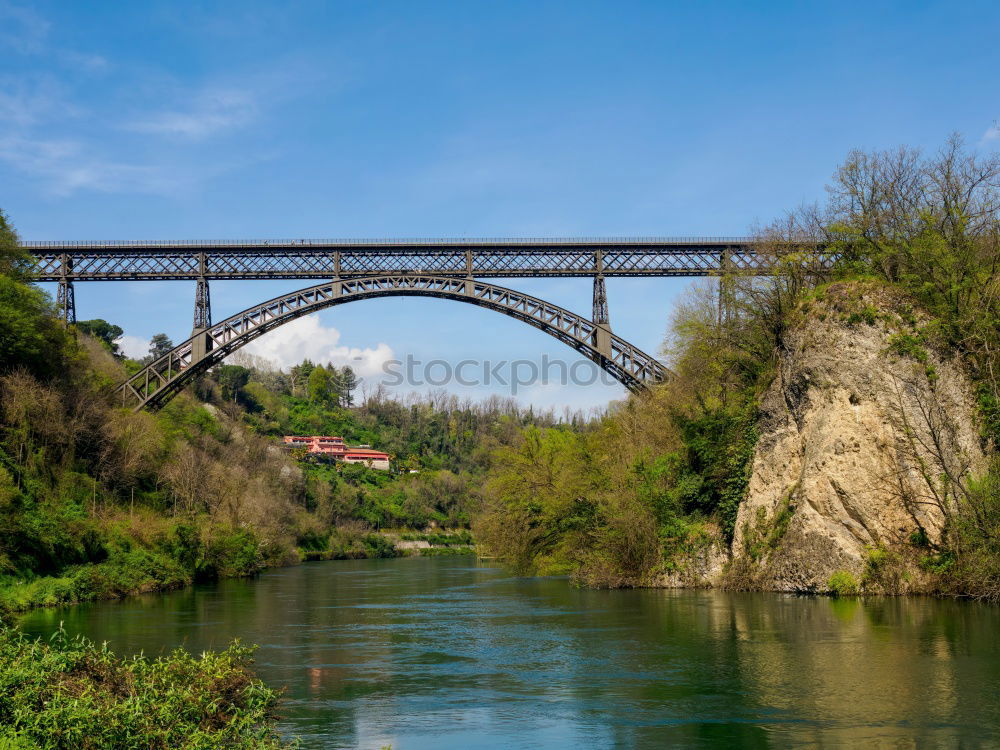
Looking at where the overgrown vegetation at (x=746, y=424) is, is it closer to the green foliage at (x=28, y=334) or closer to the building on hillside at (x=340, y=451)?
the green foliage at (x=28, y=334)

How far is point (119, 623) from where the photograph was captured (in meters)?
22.8

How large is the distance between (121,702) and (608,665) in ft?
29.0

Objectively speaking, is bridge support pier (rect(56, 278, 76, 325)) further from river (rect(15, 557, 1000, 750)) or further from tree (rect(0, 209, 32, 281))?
river (rect(15, 557, 1000, 750))

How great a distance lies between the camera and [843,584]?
25.4 meters

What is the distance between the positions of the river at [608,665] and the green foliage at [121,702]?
1.15m

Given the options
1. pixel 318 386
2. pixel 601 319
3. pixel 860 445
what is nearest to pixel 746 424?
pixel 860 445

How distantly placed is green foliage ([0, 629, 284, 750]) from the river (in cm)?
115

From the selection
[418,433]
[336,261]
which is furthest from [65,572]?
[418,433]

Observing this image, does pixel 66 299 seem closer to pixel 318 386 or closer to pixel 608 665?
pixel 608 665

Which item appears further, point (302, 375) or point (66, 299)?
point (302, 375)

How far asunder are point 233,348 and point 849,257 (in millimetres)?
28654

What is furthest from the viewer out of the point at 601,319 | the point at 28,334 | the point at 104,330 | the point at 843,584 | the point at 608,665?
the point at 104,330

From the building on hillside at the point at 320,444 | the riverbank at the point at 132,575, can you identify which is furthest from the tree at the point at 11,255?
the building on hillside at the point at 320,444

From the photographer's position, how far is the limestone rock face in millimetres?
25312
